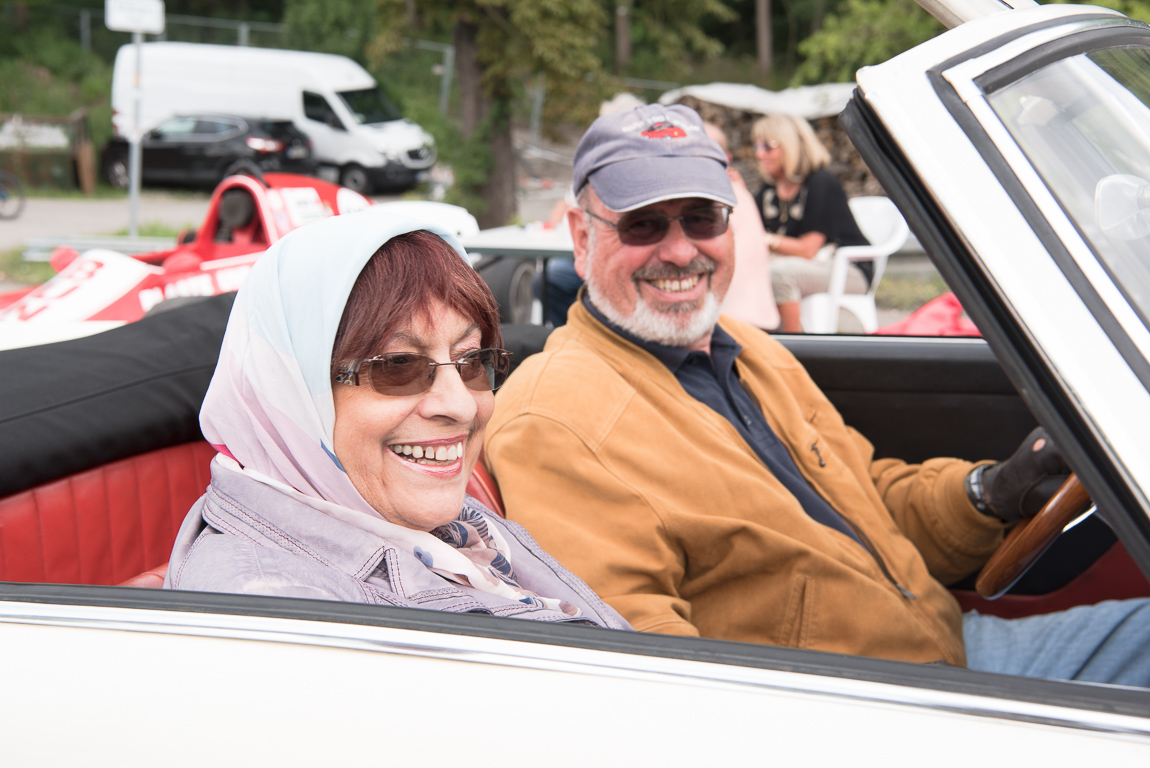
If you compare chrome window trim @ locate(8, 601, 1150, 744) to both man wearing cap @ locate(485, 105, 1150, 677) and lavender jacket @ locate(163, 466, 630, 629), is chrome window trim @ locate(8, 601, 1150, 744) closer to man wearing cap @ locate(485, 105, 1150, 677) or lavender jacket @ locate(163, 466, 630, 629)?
lavender jacket @ locate(163, 466, 630, 629)

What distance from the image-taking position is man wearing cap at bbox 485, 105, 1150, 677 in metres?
1.81

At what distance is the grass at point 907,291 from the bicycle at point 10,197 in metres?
11.5

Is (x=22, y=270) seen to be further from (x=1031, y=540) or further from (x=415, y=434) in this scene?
(x=1031, y=540)

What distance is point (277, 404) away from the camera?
128 cm

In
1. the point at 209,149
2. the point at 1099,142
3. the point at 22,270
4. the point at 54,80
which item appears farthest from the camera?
the point at 54,80

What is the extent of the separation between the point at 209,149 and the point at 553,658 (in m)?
17.9

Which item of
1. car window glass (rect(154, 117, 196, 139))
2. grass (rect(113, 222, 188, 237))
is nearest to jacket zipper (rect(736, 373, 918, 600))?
grass (rect(113, 222, 188, 237))

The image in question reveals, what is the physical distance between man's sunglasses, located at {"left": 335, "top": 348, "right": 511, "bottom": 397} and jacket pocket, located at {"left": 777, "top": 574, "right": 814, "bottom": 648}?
78 cm

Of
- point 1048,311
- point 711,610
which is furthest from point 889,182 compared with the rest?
point 711,610

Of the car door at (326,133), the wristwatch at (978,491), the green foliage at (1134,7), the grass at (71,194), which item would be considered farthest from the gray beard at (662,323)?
the grass at (71,194)

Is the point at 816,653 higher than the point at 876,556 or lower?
higher

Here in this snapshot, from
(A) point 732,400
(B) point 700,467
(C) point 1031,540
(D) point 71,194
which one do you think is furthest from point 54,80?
(C) point 1031,540

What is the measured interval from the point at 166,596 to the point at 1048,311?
1.03 m

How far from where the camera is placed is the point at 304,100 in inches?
707
